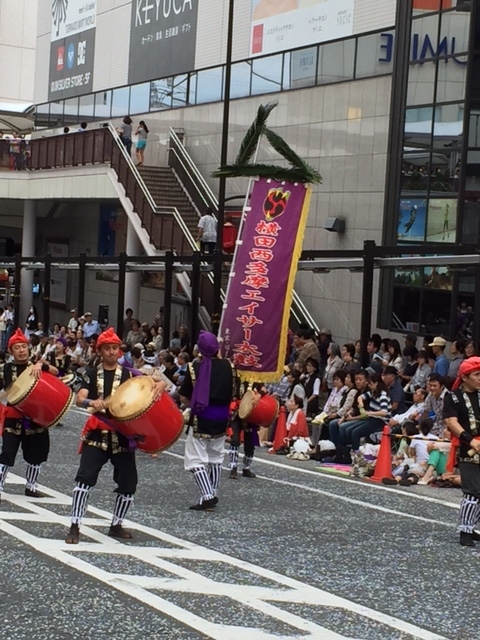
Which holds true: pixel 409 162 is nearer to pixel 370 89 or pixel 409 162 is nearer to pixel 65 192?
pixel 370 89

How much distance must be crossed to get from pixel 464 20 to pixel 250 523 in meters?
16.5

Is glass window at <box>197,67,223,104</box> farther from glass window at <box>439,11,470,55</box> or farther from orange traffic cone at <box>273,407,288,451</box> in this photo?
orange traffic cone at <box>273,407,288,451</box>

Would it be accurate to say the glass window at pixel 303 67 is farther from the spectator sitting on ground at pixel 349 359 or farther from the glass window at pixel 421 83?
the spectator sitting on ground at pixel 349 359

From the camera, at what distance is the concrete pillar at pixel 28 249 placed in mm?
46156

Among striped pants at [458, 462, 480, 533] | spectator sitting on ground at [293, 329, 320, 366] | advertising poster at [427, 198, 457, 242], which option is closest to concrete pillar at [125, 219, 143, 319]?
advertising poster at [427, 198, 457, 242]

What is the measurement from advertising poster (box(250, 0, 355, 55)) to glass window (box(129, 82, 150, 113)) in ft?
24.8

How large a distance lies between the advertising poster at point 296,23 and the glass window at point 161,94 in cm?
592

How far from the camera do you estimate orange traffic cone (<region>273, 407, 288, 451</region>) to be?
63.3ft

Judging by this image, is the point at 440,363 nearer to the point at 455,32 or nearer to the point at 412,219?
the point at 412,219

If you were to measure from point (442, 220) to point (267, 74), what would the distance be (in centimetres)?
954

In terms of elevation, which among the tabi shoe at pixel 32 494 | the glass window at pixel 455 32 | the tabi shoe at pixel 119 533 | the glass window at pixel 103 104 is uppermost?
the glass window at pixel 103 104

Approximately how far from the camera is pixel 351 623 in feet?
25.8

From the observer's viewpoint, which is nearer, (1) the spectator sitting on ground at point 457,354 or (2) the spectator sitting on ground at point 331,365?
(1) the spectator sitting on ground at point 457,354

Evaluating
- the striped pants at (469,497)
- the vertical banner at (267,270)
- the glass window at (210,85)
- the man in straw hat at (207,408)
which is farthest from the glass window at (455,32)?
the striped pants at (469,497)
